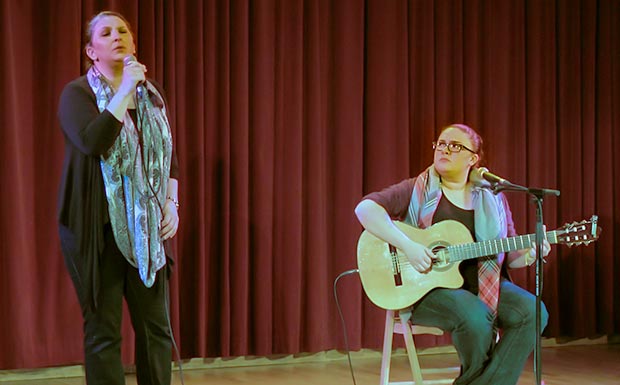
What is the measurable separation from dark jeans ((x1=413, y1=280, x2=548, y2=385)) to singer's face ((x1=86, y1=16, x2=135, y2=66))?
146 centimetres

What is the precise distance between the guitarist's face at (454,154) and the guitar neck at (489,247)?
1.13 ft

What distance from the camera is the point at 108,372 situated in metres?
2.71

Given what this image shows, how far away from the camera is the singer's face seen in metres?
2.88

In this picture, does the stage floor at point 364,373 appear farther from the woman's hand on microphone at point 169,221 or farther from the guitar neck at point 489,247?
the woman's hand on microphone at point 169,221

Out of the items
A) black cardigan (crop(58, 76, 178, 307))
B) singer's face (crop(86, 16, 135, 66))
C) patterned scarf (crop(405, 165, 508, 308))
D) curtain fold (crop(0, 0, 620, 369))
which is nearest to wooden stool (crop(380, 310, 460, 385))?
patterned scarf (crop(405, 165, 508, 308))

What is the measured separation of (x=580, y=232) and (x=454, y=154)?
0.66m

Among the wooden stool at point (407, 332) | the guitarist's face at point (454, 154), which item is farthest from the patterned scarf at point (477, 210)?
the wooden stool at point (407, 332)

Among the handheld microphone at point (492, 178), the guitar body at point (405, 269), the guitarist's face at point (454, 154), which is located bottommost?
the guitar body at point (405, 269)

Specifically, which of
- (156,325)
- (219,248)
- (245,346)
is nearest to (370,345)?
(245,346)

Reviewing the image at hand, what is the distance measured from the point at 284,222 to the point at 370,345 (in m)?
0.88

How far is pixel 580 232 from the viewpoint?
303cm

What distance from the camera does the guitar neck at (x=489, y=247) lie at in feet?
10.6

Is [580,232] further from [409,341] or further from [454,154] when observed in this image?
[409,341]

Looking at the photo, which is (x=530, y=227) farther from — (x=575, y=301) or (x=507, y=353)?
(x=507, y=353)
